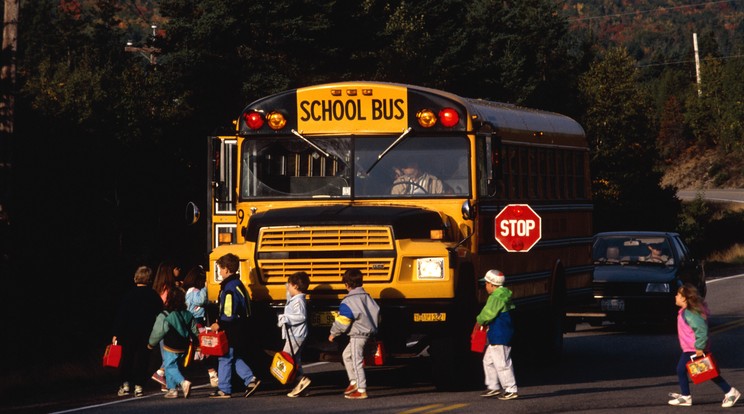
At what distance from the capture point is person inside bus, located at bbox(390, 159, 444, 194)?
579 inches

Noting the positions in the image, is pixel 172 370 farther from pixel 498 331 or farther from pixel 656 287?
pixel 656 287

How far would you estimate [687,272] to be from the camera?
23781 millimetres

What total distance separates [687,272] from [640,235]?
1075 millimetres

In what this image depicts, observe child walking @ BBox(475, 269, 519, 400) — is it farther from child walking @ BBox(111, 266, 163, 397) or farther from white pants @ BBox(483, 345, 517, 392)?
child walking @ BBox(111, 266, 163, 397)

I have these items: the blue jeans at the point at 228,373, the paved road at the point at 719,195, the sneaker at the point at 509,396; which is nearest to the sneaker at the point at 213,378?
the blue jeans at the point at 228,373

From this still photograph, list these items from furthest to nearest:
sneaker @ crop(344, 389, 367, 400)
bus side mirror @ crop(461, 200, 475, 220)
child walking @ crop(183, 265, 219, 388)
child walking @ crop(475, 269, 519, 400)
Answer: child walking @ crop(183, 265, 219, 388)
bus side mirror @ crop(461, 200, 475, 220)
sneaker @ crop(344, 389, 367, 400)
child walking @ crop(475, 269, 519, 400)

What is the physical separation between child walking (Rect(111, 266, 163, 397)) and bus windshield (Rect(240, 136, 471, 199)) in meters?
1.42

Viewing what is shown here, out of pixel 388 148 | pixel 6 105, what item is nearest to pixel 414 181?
pixel 388 148

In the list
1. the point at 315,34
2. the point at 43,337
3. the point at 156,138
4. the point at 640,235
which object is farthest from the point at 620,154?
the point at 43,337

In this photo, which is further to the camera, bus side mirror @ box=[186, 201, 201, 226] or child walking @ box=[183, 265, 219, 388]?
child walking @ box=[183, 265, 219, 388]

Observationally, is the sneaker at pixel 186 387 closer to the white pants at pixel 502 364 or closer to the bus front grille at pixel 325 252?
the bus front grille at pixel 325 252

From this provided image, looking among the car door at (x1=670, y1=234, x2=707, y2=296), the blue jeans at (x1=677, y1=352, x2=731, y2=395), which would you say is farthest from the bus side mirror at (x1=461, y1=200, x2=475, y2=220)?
the car door at (x1=670, y1=234, x2=707, y2=296)

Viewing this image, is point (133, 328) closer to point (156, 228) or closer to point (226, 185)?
point (226, 185)

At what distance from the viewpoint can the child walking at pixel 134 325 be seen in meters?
14.6
